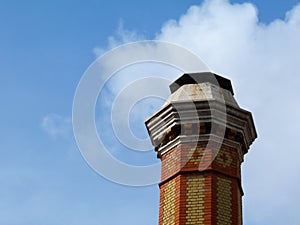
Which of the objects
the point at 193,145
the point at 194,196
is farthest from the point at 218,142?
the point at 194,196

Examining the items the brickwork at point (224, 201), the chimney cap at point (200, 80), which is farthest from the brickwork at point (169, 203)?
the chimney cap at point (200, 80)

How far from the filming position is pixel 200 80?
13164 millimetres

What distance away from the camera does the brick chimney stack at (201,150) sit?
1163 cm

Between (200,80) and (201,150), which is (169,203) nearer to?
(201,150)

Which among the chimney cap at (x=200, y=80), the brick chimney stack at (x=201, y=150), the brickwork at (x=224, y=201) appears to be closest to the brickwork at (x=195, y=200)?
the brick chimney stack at (x=201, y=150)

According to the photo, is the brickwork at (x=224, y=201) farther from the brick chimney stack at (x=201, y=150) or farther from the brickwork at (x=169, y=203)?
the brickwork at (x=169, y=203)

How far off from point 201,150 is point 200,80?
1.73 m

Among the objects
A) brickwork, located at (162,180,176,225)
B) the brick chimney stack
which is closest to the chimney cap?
the brick chimney stack

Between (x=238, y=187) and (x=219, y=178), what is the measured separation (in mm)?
569

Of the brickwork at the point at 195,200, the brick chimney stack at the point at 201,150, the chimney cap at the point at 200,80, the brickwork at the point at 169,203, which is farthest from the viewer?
the chimney cap at the point at 200,80

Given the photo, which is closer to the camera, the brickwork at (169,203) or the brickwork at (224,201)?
the brickwork at (224,201)

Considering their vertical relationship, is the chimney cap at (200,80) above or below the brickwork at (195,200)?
above

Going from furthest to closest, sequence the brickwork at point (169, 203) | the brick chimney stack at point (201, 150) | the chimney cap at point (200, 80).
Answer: the chimney cap at point (200, 80), the brickwork at point (169, 203), the brick chimney stack at point (201, 150)

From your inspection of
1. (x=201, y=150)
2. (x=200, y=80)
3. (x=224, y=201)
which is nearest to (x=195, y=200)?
(x=224, y=201)
